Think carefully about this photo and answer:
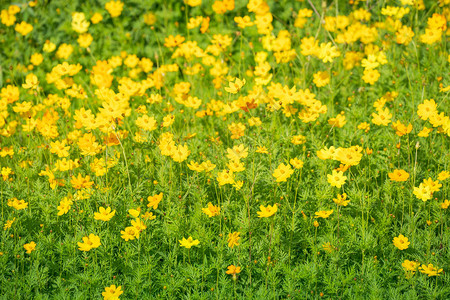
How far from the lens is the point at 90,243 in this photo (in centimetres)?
217

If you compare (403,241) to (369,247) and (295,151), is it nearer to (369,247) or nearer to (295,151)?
(369,247)

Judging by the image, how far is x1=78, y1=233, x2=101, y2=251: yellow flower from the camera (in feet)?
6.91

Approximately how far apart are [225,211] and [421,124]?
148cm

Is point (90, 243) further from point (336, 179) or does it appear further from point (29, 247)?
point (336, 179)

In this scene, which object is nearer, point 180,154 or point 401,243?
point 401,243

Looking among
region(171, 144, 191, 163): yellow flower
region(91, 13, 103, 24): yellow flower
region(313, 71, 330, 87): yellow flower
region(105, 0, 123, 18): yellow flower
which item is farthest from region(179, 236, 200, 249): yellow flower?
region(91, 13, 103, 24): yellow flower

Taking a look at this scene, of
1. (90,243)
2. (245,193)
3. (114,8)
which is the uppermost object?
(114,8)

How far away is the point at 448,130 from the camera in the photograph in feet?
8.57

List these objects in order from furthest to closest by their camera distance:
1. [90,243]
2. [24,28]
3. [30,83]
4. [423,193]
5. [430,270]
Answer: [24,28] → [30,83] → [423,193] → [90,243] → [430,270]

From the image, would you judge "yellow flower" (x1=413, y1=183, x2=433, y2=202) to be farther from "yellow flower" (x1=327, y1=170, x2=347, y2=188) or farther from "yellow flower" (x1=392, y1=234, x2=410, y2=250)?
"yellow flower" (x1=327, y1=170, x2=347, y2=188)

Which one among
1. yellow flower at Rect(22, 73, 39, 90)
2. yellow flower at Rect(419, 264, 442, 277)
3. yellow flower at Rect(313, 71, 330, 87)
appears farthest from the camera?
yellow flower at Rect(313, 71, 330, 87)

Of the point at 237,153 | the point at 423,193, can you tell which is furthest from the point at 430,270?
the point at 237,153

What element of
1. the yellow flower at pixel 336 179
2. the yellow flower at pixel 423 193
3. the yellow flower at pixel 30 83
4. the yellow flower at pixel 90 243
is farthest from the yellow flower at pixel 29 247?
the yellow flower at pixel 423 193

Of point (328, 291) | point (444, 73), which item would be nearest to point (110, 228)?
point (328, 291)
